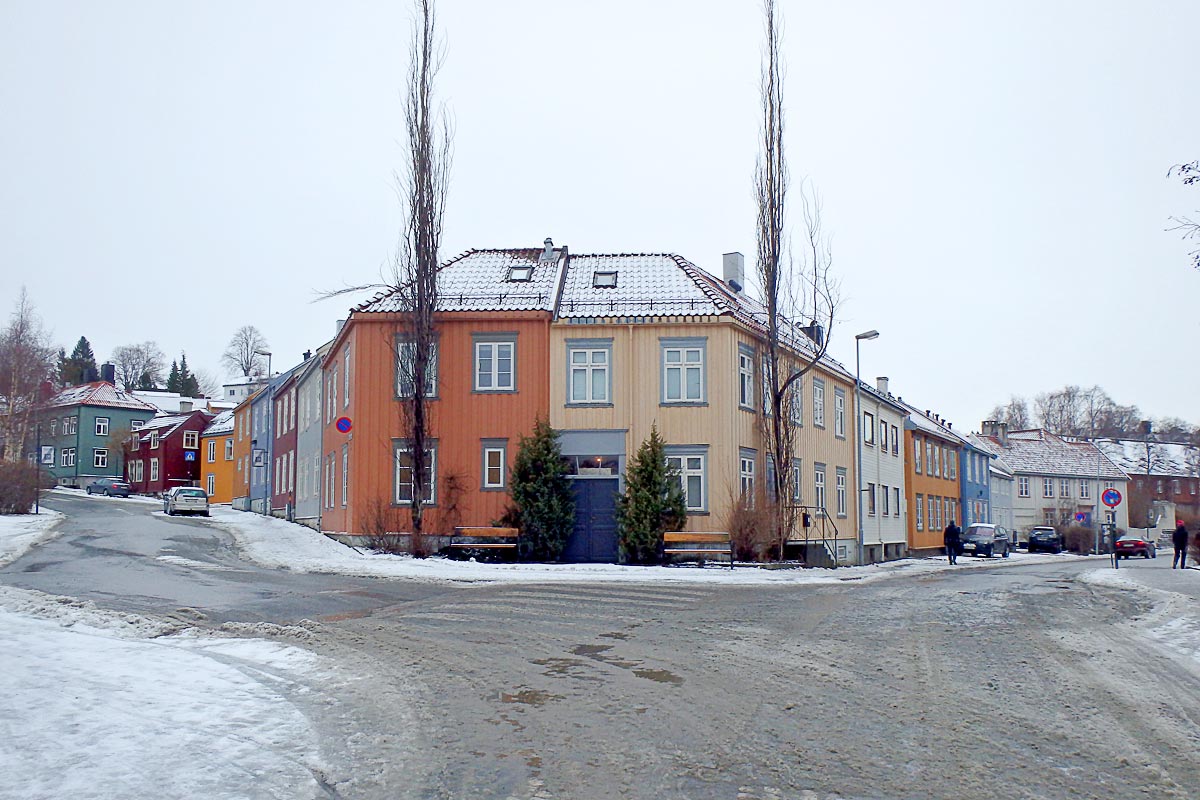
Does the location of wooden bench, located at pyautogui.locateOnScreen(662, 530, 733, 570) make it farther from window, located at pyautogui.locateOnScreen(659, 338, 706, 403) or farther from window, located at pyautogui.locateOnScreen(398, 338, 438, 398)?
window, located at pyautogui.locateOnScreen(398, 338, 438, 398)

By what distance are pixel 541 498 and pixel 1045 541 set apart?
4470 centimetres

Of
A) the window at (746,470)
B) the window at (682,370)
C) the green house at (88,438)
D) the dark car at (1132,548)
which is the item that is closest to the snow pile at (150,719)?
the window at (682,370)

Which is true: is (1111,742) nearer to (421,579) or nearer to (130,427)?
(421,579)

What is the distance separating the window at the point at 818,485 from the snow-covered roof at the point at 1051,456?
53.3 metres

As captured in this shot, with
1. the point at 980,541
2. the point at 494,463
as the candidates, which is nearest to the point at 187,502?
the point at 494,463

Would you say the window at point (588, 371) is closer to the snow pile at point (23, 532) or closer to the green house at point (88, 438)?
the snow pile at point (23, 532)

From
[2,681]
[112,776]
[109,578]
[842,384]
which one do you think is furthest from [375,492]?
[112,776]

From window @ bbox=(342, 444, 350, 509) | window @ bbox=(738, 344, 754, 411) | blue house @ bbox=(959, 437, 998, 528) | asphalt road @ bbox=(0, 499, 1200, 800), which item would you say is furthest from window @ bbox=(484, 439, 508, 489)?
blue house @ bbox=(959, 437, 998, 528)

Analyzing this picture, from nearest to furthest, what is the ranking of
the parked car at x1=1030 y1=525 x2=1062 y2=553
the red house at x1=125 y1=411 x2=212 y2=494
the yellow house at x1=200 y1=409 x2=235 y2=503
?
the parked car at x1=1030 y1=525 x2=1062 y2=553, the yellow house at x1=200 y1=409 x2=235 y2=503, the red house at x1=125 y1=411 x2=212 y2=494

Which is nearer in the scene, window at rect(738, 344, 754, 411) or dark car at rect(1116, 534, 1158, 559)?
window at rect(738, 344, 754, 411)

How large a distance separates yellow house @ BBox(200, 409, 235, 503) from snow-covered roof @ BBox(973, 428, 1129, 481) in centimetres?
5566

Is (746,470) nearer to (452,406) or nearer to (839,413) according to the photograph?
(452,406)

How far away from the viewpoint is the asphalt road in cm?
634

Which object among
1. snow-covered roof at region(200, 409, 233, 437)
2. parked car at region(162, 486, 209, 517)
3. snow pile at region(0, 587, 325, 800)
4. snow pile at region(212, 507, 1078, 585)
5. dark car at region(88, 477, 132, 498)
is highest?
snow-covered roof at region(200, 409, 233, 437)
